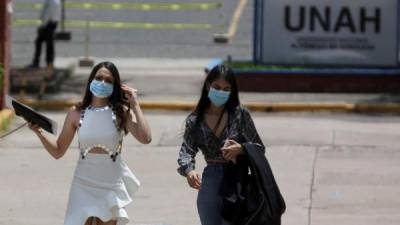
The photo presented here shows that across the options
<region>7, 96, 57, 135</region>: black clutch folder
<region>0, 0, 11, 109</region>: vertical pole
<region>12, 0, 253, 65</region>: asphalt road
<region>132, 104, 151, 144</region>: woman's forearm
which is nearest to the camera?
<region>7, 96, 57, 135</region>: black clutch folder

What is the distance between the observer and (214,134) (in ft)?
24.6

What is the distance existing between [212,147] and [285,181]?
510 cm

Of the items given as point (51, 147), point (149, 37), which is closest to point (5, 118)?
point (51, 147)

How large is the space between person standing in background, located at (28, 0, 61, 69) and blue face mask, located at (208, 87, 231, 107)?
13873 millimetres

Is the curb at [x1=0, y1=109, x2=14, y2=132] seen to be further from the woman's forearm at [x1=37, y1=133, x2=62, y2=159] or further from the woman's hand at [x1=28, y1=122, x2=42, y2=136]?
the woman's hand at [x1=28, y1=122, x2=42, y2=136]

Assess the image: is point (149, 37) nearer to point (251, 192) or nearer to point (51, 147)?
point (51, 147)

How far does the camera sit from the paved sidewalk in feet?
35.8

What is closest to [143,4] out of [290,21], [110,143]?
[290,21]

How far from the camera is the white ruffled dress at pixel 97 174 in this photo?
7.73m

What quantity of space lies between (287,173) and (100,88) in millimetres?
5571

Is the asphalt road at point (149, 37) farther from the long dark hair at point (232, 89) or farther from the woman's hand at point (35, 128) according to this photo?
the long dark hair at point (232, 89)

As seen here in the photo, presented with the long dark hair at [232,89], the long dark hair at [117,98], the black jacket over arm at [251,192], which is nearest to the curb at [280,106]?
the long dark hair at [117,98]

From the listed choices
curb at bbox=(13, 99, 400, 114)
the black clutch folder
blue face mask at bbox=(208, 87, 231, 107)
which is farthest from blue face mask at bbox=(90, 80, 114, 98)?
curb at bbox=(13, 99, 400, 114)

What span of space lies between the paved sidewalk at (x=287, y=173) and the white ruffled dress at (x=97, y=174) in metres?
2.77
